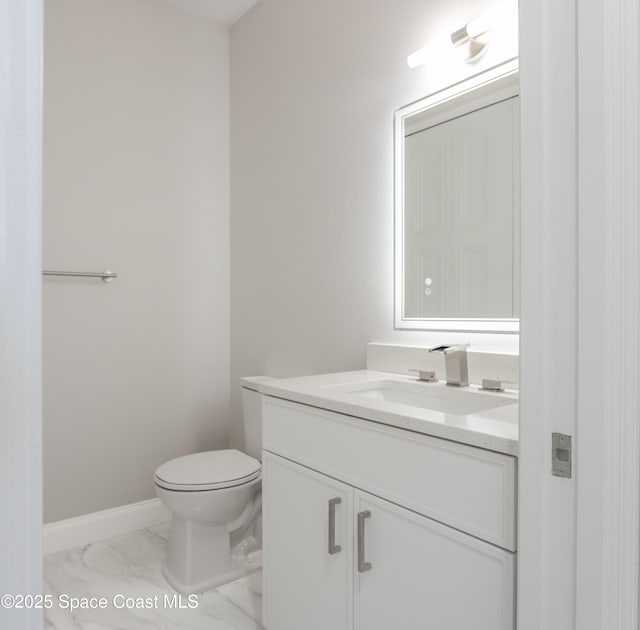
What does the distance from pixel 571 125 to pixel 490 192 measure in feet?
2.69

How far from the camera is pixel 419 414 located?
107 centimetres

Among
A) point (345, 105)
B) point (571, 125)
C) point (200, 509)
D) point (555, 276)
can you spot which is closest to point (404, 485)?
point (555, 276)

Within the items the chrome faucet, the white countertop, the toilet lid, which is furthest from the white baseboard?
the chrome faucet

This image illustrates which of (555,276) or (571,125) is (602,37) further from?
(555,276)

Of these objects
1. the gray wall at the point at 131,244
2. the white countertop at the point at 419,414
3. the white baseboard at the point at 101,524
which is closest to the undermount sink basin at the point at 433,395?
A: the white countertop at the point at 419,414

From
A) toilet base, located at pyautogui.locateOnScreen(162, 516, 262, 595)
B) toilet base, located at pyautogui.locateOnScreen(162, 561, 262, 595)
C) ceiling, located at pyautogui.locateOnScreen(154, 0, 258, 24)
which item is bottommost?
toilet base, located at pyautogui.locateOnScreen(162, 561, 262, 595)

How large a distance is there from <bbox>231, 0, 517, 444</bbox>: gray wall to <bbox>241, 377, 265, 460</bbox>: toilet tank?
7.4 inches

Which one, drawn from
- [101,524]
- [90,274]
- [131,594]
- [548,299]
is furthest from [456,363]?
[101,524]

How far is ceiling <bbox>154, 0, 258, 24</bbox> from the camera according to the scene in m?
2.45

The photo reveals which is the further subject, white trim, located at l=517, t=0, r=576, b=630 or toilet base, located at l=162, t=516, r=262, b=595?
toilet base, located at l=162, t=516, r=262, b=595

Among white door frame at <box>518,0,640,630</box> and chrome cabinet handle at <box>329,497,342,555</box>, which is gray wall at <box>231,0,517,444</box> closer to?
chrome cabinet handle at <box>329,497,342,555</box>

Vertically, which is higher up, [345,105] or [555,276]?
[345,105]

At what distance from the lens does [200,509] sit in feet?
5.96

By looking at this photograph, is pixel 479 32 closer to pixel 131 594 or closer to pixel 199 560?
pixel 199 560
